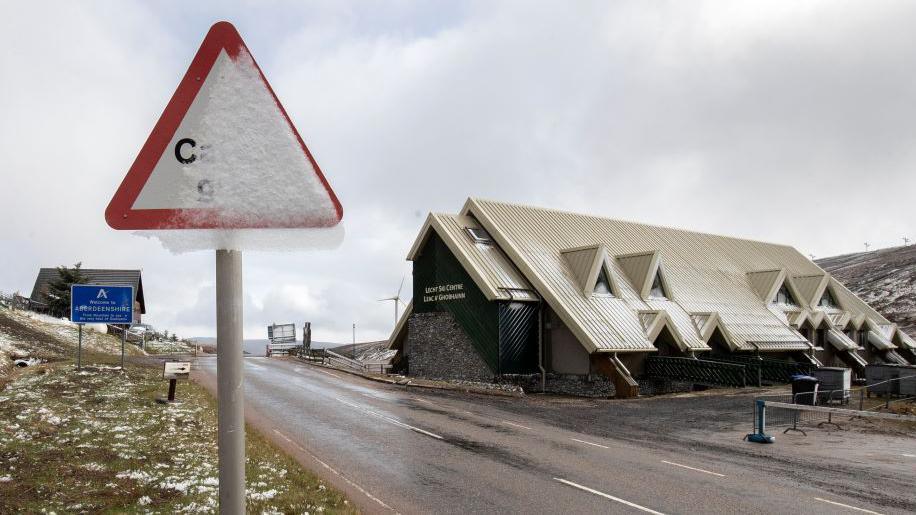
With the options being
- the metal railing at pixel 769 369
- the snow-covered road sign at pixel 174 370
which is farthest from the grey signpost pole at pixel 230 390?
the metal railing at pixel 769 369

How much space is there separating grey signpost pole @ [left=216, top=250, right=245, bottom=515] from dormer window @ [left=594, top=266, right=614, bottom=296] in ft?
105

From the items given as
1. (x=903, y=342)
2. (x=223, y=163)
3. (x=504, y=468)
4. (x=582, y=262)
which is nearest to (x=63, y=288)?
(x=582, y=262)

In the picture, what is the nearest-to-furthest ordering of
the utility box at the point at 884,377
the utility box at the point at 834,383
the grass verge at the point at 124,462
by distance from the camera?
the grass verge at the point at 124,462
the utility box at the point at 834,383
the utility box at the point at 884,377

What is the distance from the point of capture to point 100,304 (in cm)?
2522

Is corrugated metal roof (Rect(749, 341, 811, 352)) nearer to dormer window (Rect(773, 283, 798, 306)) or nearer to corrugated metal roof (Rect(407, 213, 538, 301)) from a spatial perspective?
dormer window (Rect(773, 283, 798, 306))

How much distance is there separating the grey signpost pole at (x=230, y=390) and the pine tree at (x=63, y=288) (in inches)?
2273

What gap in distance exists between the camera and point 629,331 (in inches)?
1247

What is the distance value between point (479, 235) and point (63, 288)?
129 ft

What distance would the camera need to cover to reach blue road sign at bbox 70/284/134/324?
24.8 meters

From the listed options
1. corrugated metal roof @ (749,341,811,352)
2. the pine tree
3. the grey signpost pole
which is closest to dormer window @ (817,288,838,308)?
corrugated metal roof @ (749,341,811,352)

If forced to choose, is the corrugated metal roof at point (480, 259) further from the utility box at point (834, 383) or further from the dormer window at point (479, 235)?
the utility box at point (834, 383)

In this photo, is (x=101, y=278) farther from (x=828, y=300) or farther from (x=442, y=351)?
(x=828, y=300)

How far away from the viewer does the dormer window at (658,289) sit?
37.0 metres

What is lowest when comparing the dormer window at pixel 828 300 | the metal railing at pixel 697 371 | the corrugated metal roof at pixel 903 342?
the corrugated metal roof at pixel 903 342
